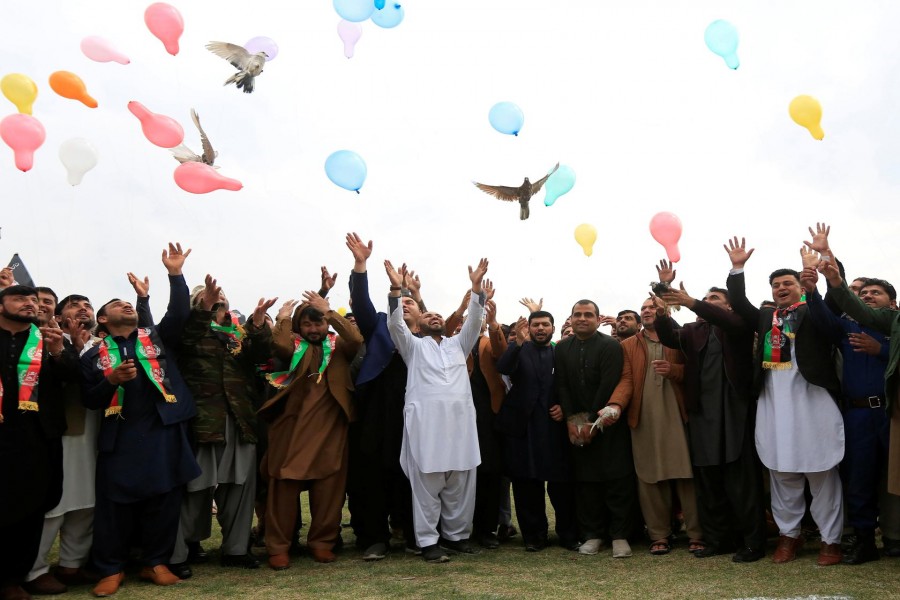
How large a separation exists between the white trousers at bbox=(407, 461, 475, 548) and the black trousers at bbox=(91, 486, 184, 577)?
6.21 ft

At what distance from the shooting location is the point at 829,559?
5.47m

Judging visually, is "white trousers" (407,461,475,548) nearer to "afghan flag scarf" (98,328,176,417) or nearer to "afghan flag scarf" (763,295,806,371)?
"afghan flag scarf" (98,328,176,417)

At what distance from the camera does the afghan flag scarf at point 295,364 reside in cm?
652

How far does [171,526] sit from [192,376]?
3.91 feet

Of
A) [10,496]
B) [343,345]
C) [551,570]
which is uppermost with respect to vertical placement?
[343,345]

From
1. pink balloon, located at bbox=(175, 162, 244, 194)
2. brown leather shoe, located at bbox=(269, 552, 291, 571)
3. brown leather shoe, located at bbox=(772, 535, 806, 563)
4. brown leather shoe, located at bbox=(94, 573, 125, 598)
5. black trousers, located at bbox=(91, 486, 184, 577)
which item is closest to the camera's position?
brown leather shoe, located at bbox=(94, 573, 125, 598)

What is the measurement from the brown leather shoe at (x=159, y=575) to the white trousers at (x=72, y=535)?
0.51 m

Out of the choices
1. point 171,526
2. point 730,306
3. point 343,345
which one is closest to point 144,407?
point 171,526

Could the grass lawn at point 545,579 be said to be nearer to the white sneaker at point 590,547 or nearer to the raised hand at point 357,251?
the white sneaker at point 590,547

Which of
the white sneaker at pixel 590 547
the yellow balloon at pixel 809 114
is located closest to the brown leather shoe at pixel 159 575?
the white sneaker at pixel 590 547

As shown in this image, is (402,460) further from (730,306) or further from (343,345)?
(730,306)

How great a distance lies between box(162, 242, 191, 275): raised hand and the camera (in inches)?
235

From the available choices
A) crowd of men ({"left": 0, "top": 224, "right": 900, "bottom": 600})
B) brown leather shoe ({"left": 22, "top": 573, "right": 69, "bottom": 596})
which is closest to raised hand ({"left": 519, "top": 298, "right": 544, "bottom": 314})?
crowd of men ({"left": 0, "top": 224, "right": 900, "bottom": 600})

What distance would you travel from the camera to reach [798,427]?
5676mm
